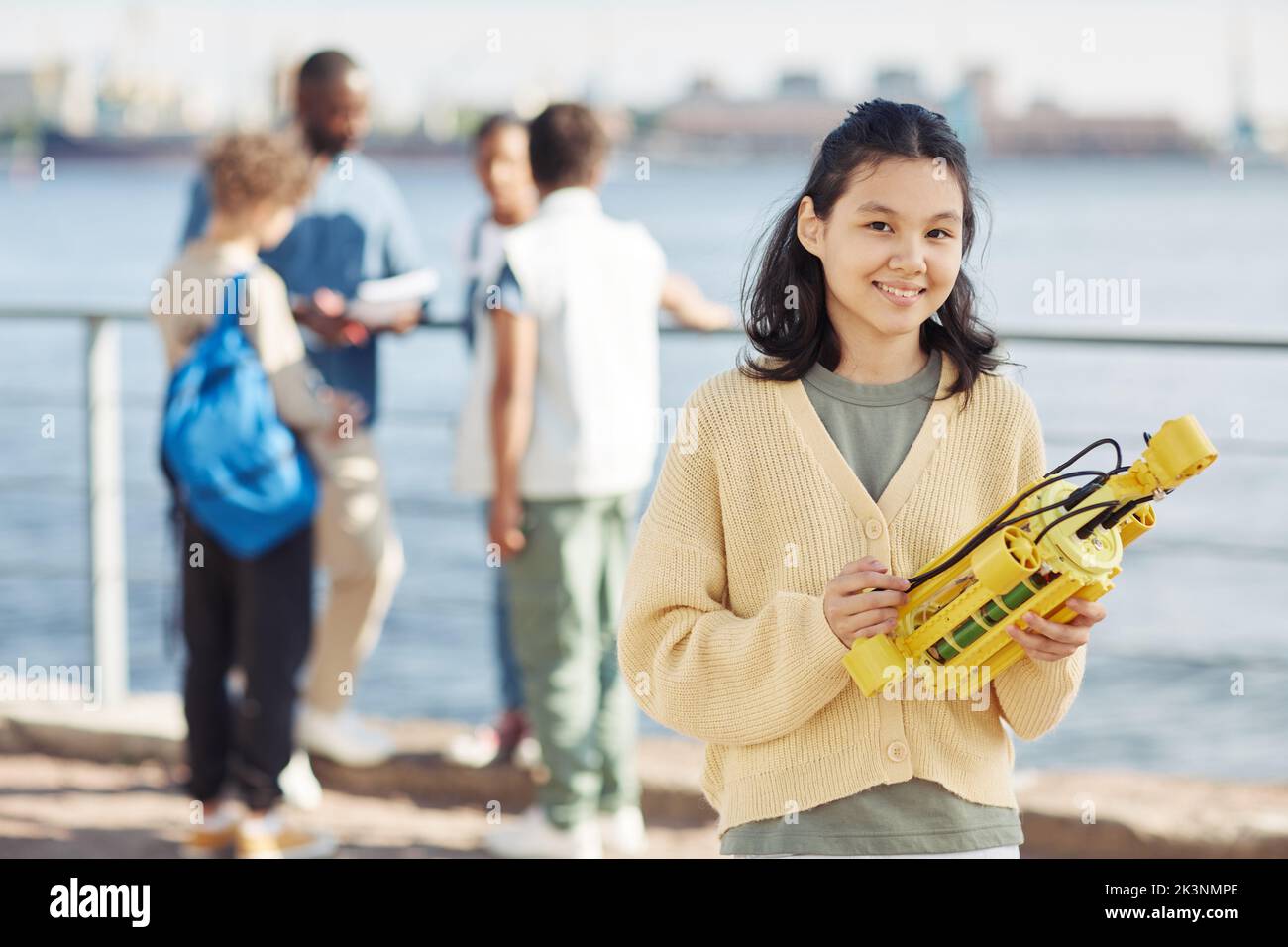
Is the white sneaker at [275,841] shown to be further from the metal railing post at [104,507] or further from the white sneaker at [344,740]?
the metal railing post at [104,507]

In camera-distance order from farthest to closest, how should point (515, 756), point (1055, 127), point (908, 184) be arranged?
point (1055, 127) → point (515, 756) → point (908, 184)

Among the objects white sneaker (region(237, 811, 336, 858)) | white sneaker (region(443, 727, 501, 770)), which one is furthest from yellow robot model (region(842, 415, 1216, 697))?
white sneaker (region(443, 727, 501, 770))

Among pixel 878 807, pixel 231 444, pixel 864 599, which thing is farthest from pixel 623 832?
pixel 864 599

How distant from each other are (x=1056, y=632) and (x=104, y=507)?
10.6 feet

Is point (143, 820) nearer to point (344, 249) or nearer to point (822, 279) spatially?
point (344, 249)

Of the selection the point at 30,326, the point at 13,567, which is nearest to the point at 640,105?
the point at 30,326

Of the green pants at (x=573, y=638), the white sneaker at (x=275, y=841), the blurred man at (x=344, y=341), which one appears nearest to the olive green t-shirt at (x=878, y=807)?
the green pants at (x=573, y=638)

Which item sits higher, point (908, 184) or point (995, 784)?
point (908, 184)

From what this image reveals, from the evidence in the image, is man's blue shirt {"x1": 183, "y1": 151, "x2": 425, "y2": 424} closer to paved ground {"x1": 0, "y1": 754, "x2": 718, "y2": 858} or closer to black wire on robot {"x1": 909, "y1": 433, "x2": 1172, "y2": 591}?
paved ground {"x1": 0, "y1": 754, "x2": 718, "y2": 858}

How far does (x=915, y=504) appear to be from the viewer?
177cm
